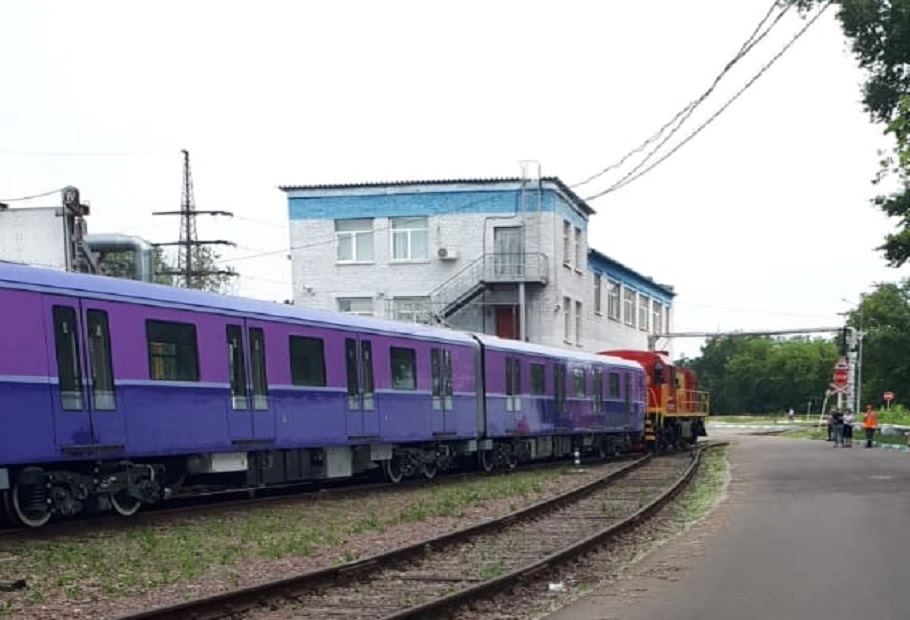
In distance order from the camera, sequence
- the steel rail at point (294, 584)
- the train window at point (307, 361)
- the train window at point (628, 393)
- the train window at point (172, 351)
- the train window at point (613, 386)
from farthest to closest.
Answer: the train window at point (628, 393) → the train window at point (613, 386) → the train window at point (307, 361) → the train window at point (172, 351) → the steel rail at point (294, 584)

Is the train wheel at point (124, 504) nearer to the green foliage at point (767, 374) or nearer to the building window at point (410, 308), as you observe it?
the building window at point (410, 308)

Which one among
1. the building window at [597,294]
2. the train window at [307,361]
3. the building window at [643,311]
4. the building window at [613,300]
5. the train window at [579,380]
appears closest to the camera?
the train window at [307,361]

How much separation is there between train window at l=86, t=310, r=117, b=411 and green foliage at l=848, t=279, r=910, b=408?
286 ft

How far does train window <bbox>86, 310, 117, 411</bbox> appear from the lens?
12.6m

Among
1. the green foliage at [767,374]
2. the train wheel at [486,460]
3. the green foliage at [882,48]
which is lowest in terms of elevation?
the green foliage at [767,374]

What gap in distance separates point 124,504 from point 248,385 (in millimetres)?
2543

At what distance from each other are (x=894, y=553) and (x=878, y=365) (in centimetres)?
8983

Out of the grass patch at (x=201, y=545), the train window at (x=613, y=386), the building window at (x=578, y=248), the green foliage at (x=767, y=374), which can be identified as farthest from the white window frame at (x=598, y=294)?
the green foliage at (x=767, y=374)

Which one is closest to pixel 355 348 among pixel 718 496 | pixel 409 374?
pixel 409 374

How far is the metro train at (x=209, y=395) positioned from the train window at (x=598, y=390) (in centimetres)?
571

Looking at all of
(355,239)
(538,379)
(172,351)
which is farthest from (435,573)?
(355,239)

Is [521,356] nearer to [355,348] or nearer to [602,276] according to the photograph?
[355,348]

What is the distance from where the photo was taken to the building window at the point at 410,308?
1555 inches

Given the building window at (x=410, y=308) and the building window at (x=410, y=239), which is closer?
the building window at (x=410, y=308)
